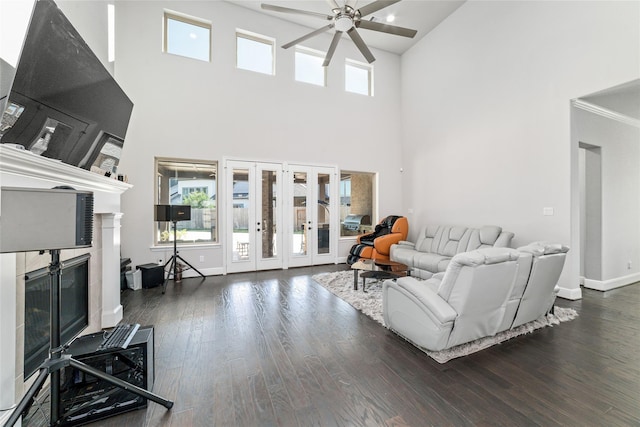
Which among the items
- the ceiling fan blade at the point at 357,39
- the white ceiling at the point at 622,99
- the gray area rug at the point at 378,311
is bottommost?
the gray area rug at the point at 378,311

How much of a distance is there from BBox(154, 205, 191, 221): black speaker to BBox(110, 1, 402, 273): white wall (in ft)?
1.71

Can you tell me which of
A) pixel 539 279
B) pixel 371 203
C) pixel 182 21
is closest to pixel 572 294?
pixel 539 279

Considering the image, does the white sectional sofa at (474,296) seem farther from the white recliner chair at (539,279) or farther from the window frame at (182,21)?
the window frame at (182,21)

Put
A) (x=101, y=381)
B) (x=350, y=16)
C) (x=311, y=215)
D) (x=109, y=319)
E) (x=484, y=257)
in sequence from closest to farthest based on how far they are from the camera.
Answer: (x=101, y=381)
(x=484, y=257)
(x=109, y=319)
(x=350, y=16)
(x=311, y=215)

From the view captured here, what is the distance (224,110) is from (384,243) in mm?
4359

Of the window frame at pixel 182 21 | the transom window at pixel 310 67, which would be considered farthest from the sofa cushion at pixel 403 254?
the window frame at pixel 182 21

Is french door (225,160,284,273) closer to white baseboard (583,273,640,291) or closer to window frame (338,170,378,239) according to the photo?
window frame (338,170,378,239)

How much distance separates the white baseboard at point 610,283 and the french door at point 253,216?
18.0 ft

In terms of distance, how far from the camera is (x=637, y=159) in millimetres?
4551

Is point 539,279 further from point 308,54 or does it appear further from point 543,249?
point 308,54

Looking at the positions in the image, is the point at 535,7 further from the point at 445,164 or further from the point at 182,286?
the point at 182,286

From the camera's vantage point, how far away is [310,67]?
6043 mm

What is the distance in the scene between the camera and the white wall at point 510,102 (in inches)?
136

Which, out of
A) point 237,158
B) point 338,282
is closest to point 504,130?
point 338,282
